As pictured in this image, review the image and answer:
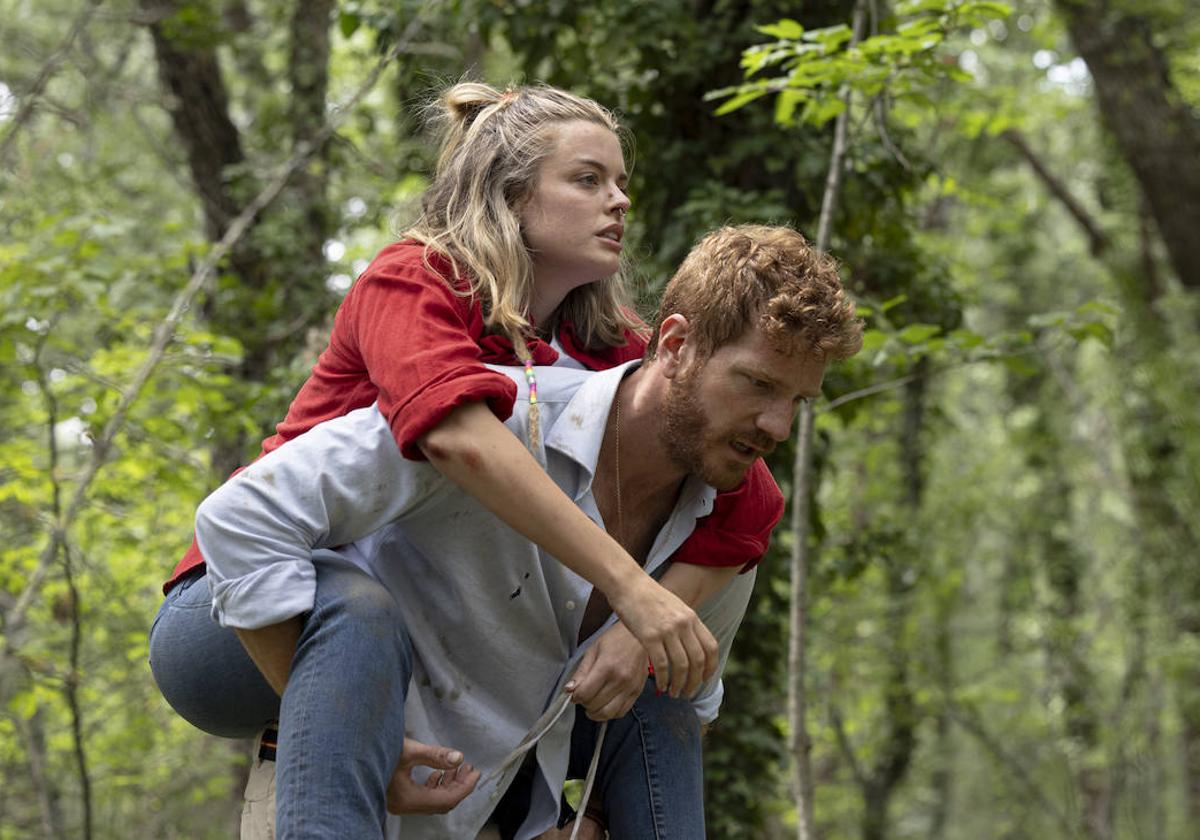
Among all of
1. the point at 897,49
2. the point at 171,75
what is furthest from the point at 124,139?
the point at 897,49

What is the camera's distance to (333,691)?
6.23ft

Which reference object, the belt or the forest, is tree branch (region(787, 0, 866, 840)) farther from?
the belt

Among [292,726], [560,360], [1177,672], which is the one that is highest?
[560,360]

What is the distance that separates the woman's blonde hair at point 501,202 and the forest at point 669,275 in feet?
0.88

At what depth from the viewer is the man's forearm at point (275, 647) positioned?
1.95m

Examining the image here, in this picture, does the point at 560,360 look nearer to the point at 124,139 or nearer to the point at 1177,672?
the point at 1177,672

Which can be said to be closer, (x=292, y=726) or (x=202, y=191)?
(x=292, y=726)

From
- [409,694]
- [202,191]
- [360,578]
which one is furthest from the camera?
[202,191]

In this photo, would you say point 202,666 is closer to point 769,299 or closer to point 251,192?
point 769,299

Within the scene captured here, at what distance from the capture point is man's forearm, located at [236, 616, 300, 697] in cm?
195

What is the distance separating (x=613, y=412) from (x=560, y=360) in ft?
0.61

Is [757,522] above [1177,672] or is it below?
above

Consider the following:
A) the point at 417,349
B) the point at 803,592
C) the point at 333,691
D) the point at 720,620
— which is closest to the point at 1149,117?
the point at 803,592

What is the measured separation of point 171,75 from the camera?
6.83 metres
